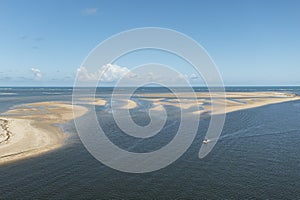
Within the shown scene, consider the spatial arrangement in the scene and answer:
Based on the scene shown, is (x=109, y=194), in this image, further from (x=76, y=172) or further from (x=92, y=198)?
(x=76, y=172)

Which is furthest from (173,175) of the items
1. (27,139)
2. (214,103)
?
(214,103)

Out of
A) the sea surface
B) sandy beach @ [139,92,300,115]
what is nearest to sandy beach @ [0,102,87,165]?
the sea surface

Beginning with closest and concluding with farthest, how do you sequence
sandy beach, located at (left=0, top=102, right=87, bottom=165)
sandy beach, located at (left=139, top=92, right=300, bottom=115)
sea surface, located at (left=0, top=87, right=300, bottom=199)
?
sea surface, located at (left=0, top=87, right=300, bottom=199) → sandy beach, located at (left=0, top=102, right=87, bottom=165) → sandy beach, located at (left=139, top=92, right=300, bottom=115)

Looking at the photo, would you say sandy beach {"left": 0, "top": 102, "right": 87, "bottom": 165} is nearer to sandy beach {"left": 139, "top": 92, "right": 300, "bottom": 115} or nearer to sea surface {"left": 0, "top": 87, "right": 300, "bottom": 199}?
sea surface {"left": 0, "top": 87, "right": 300, "bottom": 199}

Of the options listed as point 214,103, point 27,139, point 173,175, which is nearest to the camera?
point 173,175

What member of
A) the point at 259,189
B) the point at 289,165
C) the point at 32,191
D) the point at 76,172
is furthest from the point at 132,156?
the point at 289,165

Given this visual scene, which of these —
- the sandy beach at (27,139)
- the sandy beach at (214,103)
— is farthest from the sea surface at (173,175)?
the sandy beach at (214,103)

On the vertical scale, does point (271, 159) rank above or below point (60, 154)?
below

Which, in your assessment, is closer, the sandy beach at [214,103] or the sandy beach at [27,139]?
the sandy beach at [27,139]

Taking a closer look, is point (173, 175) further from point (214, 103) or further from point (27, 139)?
point (214, 103)

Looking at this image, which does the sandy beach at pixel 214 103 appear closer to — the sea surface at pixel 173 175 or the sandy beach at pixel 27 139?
the sea surface at pixel 173 175

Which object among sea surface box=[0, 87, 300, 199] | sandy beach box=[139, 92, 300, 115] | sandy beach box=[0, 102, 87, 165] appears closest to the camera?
sea surface box=[0, 87, 300, 199]
